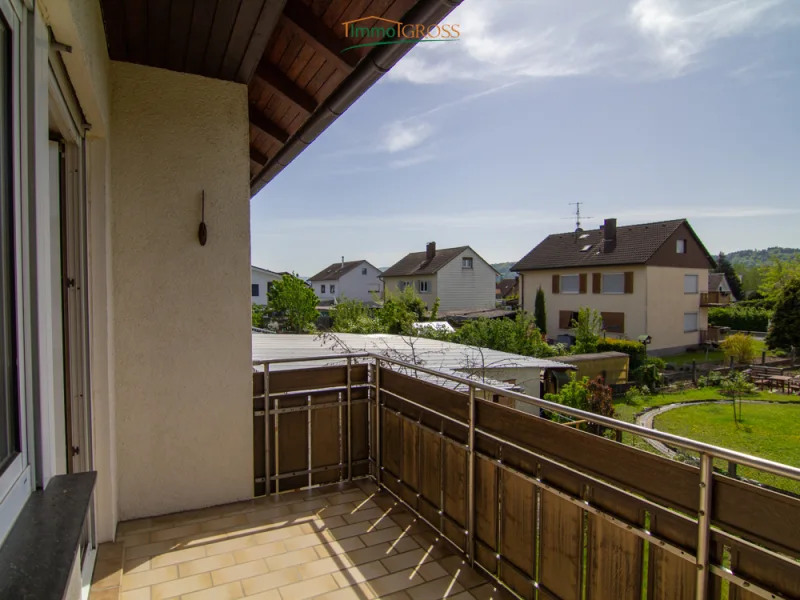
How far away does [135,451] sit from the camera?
315 cm

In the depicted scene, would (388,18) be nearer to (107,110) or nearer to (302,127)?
(302,127)

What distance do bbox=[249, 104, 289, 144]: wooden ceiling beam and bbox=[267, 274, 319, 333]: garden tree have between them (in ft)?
52.0

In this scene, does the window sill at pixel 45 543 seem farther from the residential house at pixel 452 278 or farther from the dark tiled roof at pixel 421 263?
the dark tiled roof at pixel 421 263

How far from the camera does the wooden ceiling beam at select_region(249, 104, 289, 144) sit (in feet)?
13.0

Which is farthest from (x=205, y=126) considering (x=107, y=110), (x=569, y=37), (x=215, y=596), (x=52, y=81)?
(x=569, y=37)

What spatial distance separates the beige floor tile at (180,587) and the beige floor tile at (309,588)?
421 mm

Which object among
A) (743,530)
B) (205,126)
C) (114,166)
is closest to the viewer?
(743,530)

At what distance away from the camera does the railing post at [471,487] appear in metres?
2.62

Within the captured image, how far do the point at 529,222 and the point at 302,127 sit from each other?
40.7 metres

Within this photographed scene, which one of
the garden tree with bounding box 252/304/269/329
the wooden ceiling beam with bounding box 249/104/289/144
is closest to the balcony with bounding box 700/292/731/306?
the garden tree with bounding box 252/304/269/329

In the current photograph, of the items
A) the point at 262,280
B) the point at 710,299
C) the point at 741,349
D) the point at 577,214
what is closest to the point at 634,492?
the point at 741,349

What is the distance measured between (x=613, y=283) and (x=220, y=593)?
2342cm

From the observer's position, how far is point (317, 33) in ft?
8.53

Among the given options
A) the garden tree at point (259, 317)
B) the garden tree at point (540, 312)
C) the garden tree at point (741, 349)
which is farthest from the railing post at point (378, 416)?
the garden tree at point (540, 312)
